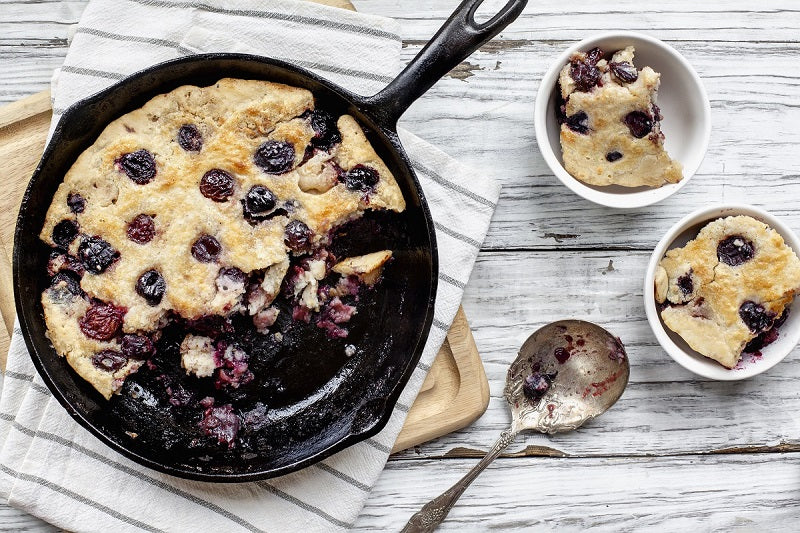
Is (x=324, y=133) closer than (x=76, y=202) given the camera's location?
No

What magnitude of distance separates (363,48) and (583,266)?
4.41ft

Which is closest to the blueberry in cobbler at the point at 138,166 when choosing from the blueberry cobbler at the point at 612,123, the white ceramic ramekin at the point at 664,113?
the white ceramic ramekin at the point at 664,113

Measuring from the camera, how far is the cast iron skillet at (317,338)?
2748mm

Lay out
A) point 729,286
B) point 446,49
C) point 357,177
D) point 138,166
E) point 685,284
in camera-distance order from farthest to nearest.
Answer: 1. point 685,284
2. point 729,286
3. point 357,177
4. point 138,166
5. point 446,49

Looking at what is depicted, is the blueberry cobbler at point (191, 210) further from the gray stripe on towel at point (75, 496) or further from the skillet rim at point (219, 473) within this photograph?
the gray stripe on towel at point (75, 496)

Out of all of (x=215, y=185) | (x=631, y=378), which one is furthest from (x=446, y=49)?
(x=631, y=378)

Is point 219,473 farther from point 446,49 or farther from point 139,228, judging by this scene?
point 446,49

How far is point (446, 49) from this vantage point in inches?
108

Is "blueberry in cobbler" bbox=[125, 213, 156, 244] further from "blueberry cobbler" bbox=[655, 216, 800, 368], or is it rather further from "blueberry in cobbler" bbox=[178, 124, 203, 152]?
"blueberry cobbler" bbox=[655, 216, 800, 368]

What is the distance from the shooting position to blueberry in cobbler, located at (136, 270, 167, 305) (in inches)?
112

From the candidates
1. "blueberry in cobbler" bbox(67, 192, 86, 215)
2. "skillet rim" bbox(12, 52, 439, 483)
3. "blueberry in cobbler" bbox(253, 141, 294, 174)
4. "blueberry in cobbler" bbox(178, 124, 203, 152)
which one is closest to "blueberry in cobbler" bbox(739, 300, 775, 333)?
"skillet rim" bbox(12, 52, 439, 483)

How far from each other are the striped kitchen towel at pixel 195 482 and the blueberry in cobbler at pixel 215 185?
57cm

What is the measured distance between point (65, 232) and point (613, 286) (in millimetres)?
2284

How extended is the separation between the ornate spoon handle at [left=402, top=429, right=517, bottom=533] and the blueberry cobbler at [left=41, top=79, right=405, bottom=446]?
1.13m
